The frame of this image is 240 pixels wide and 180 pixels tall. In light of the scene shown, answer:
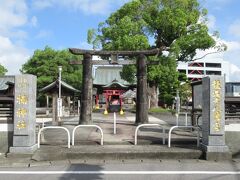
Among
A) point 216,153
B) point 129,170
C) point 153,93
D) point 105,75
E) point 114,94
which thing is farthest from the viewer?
point 105,75

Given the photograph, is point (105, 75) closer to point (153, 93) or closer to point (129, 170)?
point (153, 93)

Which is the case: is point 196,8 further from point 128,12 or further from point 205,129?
point 205,129

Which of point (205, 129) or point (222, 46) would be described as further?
point (222, 46)

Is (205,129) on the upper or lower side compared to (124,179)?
upper

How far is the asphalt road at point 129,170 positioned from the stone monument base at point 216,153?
0.80 feet

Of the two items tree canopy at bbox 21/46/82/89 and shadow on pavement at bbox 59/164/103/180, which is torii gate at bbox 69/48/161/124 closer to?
shadow on pavement at bbox 59/164/103/180

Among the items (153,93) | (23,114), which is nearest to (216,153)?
(23,114)

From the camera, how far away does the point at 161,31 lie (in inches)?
1309

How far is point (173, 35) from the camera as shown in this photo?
33.1m

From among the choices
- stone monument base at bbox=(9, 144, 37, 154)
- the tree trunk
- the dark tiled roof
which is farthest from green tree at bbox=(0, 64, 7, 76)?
stone monument base at bbox=(9, 144, 37, 154)

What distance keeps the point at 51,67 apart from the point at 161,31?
23.0m

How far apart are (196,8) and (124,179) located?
2885cm

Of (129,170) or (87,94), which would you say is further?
(87,94)

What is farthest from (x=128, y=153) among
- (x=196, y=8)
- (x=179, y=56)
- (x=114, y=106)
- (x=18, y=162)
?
(x=114, y=106)
